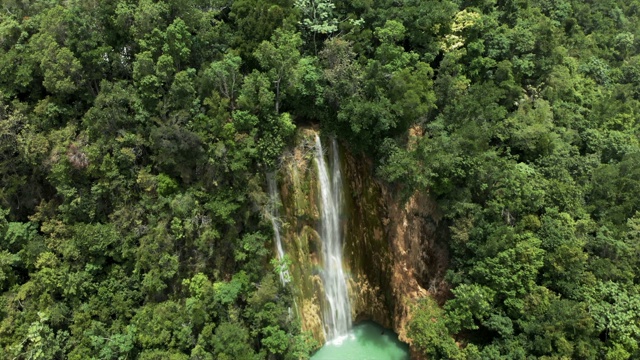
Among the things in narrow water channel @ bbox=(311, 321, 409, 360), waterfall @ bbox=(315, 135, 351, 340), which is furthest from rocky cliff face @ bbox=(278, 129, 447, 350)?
narrow water channel @ bbox=(311, 321, 409, 360)

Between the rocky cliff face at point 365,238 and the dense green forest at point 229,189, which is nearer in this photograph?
the dense green forest at point 229,189

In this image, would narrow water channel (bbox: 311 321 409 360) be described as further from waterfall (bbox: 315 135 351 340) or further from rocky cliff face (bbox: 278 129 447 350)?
rocky cliff face (bbox: 278 129 447 350)

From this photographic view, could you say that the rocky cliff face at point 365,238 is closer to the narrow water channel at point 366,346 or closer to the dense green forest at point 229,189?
the narrow water channel at point 366,346

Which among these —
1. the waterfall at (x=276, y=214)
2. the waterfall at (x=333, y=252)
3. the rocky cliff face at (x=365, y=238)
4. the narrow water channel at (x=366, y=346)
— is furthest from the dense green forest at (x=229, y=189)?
the waterfall at (x=333, y=252)

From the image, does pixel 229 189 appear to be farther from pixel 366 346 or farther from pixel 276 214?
pixel 366 346

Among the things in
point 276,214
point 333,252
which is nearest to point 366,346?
point 333,252

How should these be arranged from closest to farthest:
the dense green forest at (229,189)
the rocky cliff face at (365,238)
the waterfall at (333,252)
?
the dense green forest at (229,189), the rocky cliff face at (365,238), the waterfall at (333,252)
